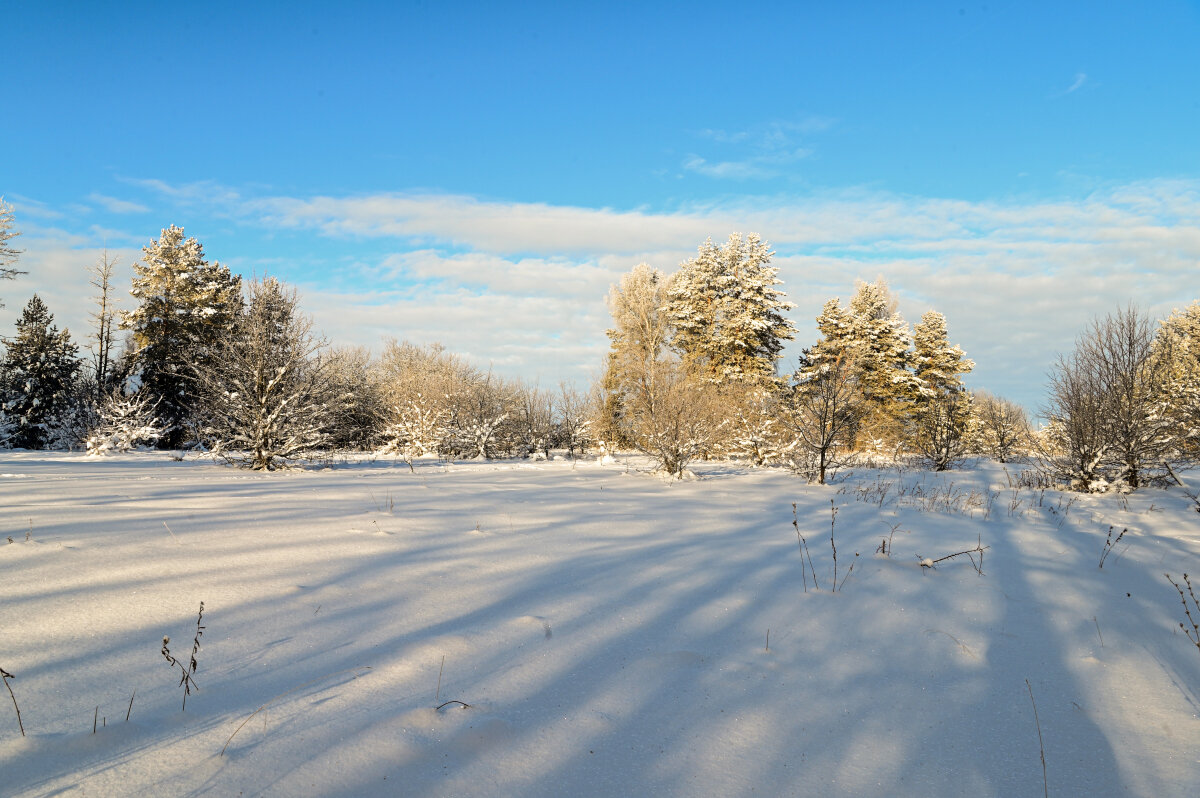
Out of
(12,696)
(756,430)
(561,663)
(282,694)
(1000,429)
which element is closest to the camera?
(12,696)

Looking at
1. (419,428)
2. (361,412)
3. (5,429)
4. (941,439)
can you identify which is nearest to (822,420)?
(941,439)

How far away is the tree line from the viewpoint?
1390 centimetres

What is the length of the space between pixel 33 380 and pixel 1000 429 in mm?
43018

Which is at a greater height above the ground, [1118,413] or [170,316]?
[170,316]

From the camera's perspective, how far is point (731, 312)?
2831 cm

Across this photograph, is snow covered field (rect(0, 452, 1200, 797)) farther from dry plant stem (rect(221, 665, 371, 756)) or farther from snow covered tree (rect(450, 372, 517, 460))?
snow covered tree (rect(450, 372, 517, 460))

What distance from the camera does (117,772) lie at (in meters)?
1.87

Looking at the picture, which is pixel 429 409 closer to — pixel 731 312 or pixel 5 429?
pixel 731 312

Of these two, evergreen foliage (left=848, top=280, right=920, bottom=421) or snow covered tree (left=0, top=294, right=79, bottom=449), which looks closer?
snow covered tree (left=0, top=294, right=79, bottom=449)

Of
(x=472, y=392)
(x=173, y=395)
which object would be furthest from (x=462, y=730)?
(x=173, y=395)

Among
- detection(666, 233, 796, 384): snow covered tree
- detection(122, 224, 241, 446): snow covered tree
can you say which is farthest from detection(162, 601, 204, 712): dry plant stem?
detection(122, 224, 241, 446): snow covered tree

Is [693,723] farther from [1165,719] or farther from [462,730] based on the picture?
[1165,719]

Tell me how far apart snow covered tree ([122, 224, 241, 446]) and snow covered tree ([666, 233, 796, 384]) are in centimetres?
2120

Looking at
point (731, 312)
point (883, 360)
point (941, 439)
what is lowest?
point (941, 439)
